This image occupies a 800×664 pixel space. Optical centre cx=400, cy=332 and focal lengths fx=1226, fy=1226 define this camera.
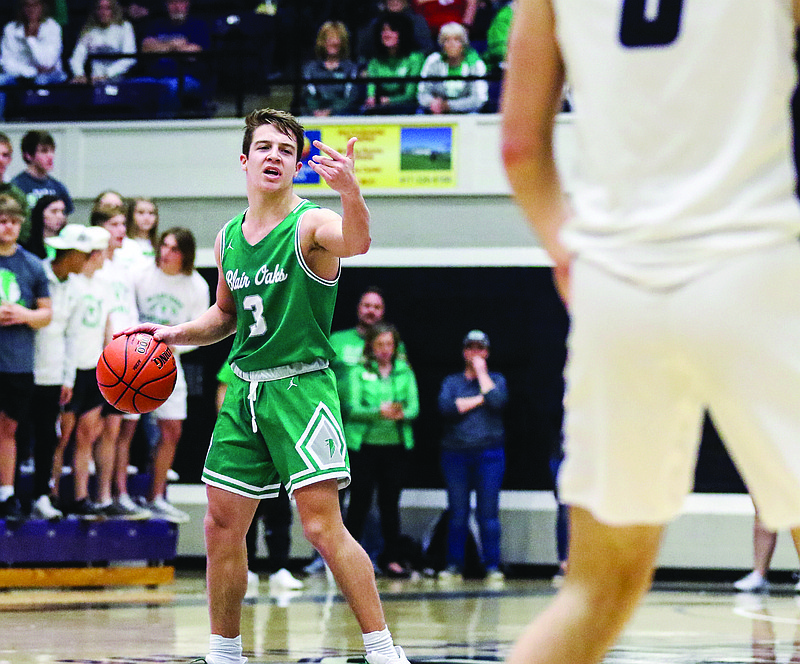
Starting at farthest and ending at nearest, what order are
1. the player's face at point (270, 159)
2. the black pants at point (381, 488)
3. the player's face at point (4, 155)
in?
the black pants at point (381, 488)
the player's face at point (4, 155)
the player's face at point (270, 159)

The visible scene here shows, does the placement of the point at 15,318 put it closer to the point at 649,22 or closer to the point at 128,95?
the point at 128,95

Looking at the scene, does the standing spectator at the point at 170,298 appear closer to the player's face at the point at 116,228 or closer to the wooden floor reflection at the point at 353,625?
the player's face at the point at 116,228

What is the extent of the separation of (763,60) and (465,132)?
9.02 metres

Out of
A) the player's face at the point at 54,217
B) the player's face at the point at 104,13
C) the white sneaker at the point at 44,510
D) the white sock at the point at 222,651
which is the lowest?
the white sneaker at the point at 44,510

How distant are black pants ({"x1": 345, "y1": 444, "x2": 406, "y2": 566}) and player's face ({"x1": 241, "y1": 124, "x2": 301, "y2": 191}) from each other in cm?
546

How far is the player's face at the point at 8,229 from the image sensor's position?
25.6 feet

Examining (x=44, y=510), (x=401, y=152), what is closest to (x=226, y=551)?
(x=44, y=510)

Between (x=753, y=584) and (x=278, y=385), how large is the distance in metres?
6.21

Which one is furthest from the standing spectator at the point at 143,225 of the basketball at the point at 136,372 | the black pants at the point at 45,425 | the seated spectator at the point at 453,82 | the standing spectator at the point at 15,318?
the basketball at the point at 136,372

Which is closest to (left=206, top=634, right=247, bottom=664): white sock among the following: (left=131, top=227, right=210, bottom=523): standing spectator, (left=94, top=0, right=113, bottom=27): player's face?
(left=131, top=227, right=210, bottom=523): standing spectator

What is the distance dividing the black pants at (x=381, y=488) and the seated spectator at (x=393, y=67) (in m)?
3.12

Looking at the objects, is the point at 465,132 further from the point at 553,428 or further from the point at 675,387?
the point at 675,387

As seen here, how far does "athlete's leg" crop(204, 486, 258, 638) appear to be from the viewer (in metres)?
4.27

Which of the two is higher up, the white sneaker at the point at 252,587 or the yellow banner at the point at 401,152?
the yellow banner at the point at 401,152
